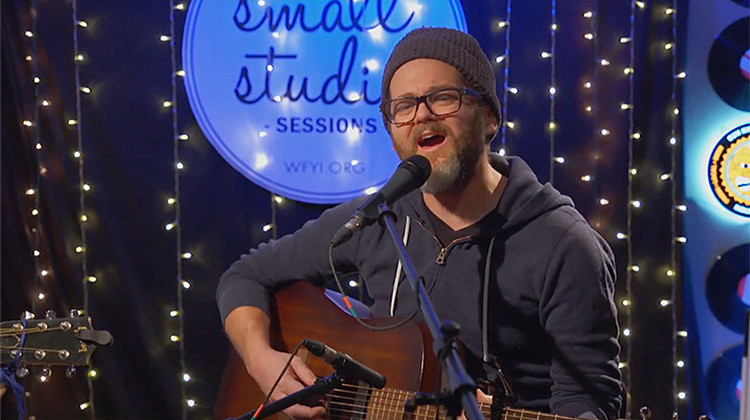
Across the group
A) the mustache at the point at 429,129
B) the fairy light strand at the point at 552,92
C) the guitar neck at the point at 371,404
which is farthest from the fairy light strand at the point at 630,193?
the guitar neck at the point at 371,404

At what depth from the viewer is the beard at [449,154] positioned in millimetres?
2121

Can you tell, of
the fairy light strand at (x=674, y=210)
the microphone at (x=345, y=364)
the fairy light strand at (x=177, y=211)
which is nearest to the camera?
the microphone at (x=345, y=364)

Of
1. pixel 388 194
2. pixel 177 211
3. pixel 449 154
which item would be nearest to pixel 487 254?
pixel 449 154

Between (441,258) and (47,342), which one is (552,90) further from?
(47,342)

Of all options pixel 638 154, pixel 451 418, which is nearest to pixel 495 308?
pixel 451 418

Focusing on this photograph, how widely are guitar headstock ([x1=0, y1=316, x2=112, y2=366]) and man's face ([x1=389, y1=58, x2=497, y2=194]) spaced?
1173mm

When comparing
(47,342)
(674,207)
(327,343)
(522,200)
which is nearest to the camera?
(522,200)

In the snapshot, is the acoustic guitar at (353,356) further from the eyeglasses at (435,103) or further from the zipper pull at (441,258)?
the eyeglasses at (435,103)

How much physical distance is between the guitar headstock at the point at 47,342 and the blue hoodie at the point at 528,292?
933 mm

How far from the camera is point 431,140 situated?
215 cm

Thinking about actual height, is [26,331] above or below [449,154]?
below

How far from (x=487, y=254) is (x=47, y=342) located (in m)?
1.40

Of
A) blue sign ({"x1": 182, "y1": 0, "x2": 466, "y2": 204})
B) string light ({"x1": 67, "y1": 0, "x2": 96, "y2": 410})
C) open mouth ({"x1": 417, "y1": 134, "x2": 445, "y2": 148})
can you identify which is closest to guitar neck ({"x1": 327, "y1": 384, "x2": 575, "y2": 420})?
open mouth ({"x1": 417, "y1": 134, "x2": 445, "y2": 148})

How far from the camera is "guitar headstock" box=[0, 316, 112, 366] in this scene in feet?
8.13
